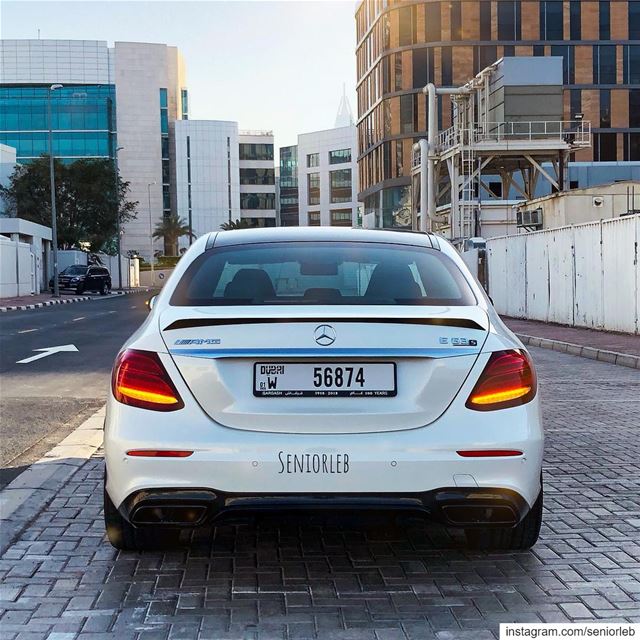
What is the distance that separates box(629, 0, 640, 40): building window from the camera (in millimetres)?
66688

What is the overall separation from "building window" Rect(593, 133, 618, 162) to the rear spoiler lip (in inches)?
2589

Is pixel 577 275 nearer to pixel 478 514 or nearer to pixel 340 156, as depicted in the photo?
pixel 478 514

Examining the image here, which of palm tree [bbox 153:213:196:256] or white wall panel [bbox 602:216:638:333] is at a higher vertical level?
palm tree [bbox 153:213:196:256]

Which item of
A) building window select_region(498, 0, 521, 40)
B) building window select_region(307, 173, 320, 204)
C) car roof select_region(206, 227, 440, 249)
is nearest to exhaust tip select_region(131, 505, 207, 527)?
car roof select_region(206, 227, 440, 249)

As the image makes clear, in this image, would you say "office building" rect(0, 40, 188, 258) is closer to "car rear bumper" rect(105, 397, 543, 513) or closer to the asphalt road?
the asphalt road

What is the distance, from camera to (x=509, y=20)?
67000 mm

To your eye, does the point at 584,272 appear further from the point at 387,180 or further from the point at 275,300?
the point at 387,180

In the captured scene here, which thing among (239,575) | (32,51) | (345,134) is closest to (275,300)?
(239,575)

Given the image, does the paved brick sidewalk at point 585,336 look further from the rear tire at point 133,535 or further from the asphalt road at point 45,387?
the rear tire at point 133,535

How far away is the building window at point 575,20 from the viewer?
219 ft

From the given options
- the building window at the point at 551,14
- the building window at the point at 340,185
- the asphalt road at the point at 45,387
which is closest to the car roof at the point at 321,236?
the asphalt road at the point at 45,387

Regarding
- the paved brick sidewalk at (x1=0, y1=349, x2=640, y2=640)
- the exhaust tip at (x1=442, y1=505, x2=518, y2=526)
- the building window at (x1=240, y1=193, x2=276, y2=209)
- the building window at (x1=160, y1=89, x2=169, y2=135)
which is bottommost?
the paved brick sidewalk at (x1=0, y1=349, x2=640, y2=640)

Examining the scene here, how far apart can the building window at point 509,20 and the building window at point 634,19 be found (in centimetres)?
763

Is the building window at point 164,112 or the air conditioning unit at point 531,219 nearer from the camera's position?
the air conditioning unit at point 531,219
